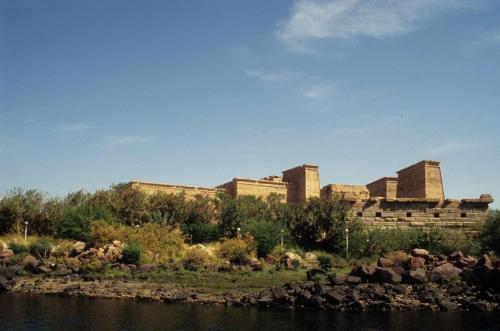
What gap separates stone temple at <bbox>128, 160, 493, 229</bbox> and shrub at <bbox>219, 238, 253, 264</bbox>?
763 cm

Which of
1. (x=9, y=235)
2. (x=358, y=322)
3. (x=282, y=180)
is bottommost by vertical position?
(x=358, y=322)

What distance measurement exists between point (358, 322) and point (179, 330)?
5200 millimetres

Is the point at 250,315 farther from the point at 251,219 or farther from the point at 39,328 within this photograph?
the point at 251,219

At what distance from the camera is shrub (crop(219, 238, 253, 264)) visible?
2519cm

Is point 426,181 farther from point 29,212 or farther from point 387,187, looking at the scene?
point 29,212

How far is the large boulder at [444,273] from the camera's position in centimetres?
1938

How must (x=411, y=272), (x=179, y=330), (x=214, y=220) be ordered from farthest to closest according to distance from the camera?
(x=214, y=220) → (x=411, y=272) → (x=179, y=330)

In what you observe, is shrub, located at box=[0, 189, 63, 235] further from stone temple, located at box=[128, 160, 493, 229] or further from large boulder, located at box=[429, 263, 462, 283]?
large boulder, located at box=[429, 263, 462, 283]

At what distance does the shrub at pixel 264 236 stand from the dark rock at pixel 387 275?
8477 millimetres

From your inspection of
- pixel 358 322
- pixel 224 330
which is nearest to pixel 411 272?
pixel 358 322

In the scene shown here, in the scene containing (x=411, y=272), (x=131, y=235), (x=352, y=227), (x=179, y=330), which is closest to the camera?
(x=179, y=330)

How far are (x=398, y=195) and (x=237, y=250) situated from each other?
1497 centimetres

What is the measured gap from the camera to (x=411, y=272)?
63.4ft

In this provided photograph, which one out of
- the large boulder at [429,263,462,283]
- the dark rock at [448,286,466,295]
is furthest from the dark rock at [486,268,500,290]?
the large boulder at [429,263,462,283]
